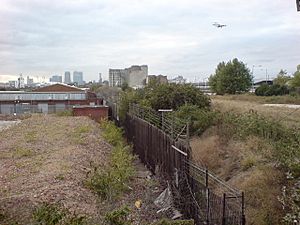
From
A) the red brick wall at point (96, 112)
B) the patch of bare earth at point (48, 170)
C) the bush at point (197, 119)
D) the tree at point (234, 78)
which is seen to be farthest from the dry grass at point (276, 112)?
the tree at point (234, 78)

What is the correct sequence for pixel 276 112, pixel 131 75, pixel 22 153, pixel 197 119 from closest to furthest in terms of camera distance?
pixel 22 153, pixel 197 119, pixel 276 112, pixel 131 75

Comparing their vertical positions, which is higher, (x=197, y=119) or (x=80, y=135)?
(x=197, y=119)

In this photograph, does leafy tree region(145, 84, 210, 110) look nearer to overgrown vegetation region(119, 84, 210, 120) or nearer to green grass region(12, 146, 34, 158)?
overgrown vegetation region(119, 84, 210, 120)

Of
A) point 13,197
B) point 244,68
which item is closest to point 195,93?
point 13,197

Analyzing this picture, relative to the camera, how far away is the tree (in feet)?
211

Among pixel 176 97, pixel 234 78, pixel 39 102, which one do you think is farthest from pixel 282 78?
pixel 176 97

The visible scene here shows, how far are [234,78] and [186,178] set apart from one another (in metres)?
54.1

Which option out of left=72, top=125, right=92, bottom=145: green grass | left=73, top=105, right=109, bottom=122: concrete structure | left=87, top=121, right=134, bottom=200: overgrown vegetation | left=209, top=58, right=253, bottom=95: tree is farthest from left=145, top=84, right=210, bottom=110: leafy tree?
left=209, top=58, right=253, bottom=95: tree

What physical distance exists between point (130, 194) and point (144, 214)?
2.11m

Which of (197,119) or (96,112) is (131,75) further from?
(197,119)

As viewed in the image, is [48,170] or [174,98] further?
[174,98]

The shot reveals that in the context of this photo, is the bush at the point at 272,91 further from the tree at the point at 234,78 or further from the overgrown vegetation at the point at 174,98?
the overgrown vegetation at the point at 174,98

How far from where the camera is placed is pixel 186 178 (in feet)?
39.0

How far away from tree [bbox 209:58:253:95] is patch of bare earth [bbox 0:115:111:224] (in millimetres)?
41779
